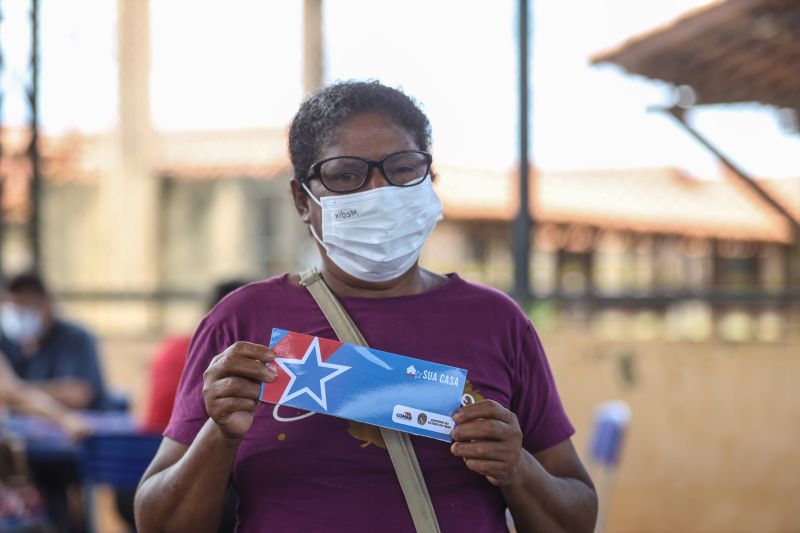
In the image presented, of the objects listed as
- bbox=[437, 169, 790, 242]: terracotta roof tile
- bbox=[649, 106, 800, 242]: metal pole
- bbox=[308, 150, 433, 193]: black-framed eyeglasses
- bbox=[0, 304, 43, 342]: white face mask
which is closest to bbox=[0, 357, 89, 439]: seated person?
bbox=[0, 304, 43, 342]: white face mask

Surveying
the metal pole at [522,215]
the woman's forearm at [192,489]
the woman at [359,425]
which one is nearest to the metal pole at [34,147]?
the metal pole at [522,215]

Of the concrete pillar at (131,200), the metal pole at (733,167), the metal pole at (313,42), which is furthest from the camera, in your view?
the concrete pillar at (131,200)

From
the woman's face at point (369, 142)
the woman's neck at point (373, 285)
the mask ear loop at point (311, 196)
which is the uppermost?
the woman's face at point (369, 142)

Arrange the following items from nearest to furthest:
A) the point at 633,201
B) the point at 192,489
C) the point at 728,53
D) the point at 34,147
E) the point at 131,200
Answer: the point at 192,489 → the point at 728,53 → the point at 34,147 → the point at 633,201 → the point at 131,200

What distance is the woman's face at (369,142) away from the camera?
2014mm

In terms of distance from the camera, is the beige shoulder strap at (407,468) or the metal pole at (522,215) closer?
the beige shoulder strap at (407,468)

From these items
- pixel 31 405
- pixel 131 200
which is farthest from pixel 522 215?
pixel 131 200

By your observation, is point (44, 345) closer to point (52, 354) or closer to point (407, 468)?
point (52, 354)

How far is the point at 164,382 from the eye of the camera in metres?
4.11

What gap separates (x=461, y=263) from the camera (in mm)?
7699

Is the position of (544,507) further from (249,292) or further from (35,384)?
(35,384)

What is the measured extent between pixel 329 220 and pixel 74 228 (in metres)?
11.8

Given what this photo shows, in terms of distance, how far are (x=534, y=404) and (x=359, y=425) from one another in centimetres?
35

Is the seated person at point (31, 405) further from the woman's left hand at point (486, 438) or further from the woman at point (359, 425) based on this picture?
the woman's left hand at point (486, 438)
